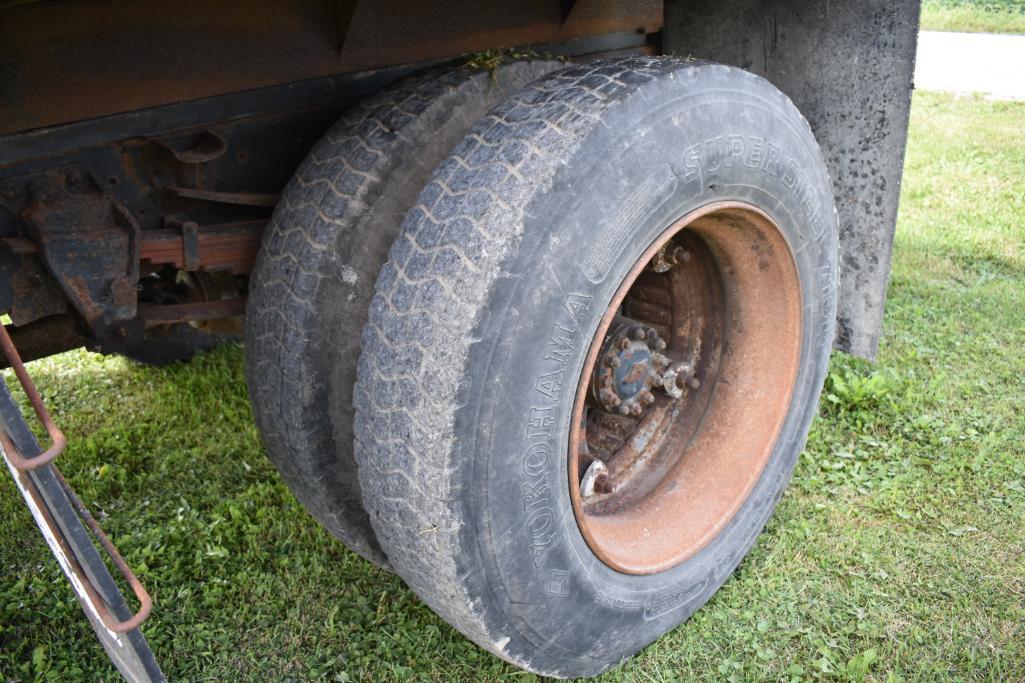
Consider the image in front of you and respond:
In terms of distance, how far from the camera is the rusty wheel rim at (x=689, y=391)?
98.4 inches

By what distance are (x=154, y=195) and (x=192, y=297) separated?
1.21m

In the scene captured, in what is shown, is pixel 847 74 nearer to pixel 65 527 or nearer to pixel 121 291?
pixel 121 291

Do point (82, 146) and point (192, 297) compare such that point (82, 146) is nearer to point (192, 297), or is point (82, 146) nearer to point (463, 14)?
point (463, 14)

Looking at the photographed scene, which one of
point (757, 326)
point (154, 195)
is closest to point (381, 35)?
point (154, 195)

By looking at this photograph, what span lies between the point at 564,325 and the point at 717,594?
1273 millimetres

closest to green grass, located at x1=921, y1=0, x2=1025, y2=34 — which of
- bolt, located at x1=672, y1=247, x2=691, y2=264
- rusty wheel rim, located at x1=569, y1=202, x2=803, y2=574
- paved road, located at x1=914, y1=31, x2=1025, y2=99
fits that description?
paved road, located at x1=914, y1=31, x2=1025, y2=99

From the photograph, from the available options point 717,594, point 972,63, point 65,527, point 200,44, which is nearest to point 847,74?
point 717,594

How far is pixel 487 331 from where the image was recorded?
1.79 metres

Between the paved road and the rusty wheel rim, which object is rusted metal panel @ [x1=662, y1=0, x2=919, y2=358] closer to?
the rusty wheel rim

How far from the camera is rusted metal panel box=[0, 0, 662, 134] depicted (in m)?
1.80

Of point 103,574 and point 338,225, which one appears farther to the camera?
point 338,225

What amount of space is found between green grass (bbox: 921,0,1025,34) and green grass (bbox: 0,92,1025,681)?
9.25 m

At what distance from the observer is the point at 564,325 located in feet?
6.19

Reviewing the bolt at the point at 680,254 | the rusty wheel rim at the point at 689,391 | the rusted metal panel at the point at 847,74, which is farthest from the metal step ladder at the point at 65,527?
the rusted metal panel at the point at 847,74
